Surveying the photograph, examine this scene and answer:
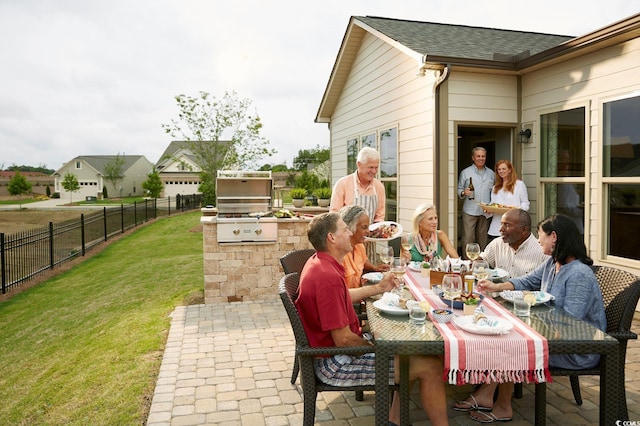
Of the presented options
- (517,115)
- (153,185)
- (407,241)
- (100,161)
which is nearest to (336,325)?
(407,241)

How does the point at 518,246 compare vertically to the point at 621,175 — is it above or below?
below

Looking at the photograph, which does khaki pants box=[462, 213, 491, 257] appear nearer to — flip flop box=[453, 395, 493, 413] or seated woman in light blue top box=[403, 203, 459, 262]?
seated woman in light blue top box=[403, 203, 459, 262]

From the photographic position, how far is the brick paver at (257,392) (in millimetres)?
2979

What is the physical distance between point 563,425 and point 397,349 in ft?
4.72

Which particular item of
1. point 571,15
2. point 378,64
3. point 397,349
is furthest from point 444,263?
point 571,15

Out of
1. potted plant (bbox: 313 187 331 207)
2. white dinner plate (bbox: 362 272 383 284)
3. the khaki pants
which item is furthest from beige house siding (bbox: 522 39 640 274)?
potted plant (bbox: 313 187 331 207)

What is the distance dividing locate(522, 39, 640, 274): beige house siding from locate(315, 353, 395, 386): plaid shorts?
12.3 ft

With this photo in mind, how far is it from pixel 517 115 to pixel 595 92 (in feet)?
3.72

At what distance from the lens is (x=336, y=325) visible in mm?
2410

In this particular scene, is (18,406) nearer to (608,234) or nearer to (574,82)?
(608,234)

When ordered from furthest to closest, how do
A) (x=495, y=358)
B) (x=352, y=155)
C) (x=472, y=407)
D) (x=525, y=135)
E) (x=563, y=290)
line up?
1. (x=352, y=155)
2. (x=525, y=135)
3. (x=472, y=407)
4. (x=563, y=290)
5. (x=495, y=358)

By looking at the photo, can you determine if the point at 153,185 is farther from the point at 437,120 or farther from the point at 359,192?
the point at 359,192

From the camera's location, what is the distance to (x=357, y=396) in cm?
324

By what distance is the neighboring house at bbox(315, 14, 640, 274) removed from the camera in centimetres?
495
